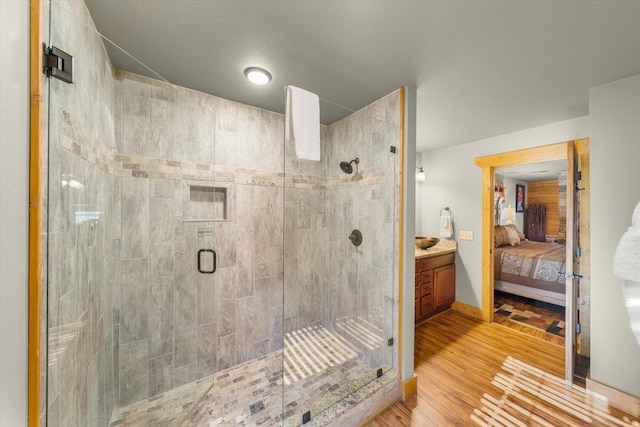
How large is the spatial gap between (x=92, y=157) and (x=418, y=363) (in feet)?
9.72

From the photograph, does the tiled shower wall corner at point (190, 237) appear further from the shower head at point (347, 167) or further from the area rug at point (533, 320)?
the area rug at point (533, 320)

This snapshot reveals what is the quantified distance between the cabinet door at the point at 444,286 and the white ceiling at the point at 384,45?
6.92 ft

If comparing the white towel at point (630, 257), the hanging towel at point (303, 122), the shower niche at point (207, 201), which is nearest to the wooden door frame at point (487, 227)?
the white towel at point (630, 257)

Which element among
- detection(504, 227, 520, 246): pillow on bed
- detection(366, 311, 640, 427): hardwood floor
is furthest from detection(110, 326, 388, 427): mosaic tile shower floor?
detection(504, 227, 520, 246): pillow on bed

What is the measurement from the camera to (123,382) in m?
1.59

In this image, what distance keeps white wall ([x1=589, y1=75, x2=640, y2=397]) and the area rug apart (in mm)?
1172

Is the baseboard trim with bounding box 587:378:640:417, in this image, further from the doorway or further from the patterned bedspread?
the patterned bedspread

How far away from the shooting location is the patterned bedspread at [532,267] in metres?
3.25

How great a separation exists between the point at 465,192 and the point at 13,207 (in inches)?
156

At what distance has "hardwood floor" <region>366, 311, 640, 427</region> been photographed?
1597mm

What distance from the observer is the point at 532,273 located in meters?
3.42

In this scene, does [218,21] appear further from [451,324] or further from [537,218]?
[537,218]

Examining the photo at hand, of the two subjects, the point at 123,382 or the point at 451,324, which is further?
the point at 451,324

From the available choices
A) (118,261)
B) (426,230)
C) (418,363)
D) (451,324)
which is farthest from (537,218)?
(118,261)
